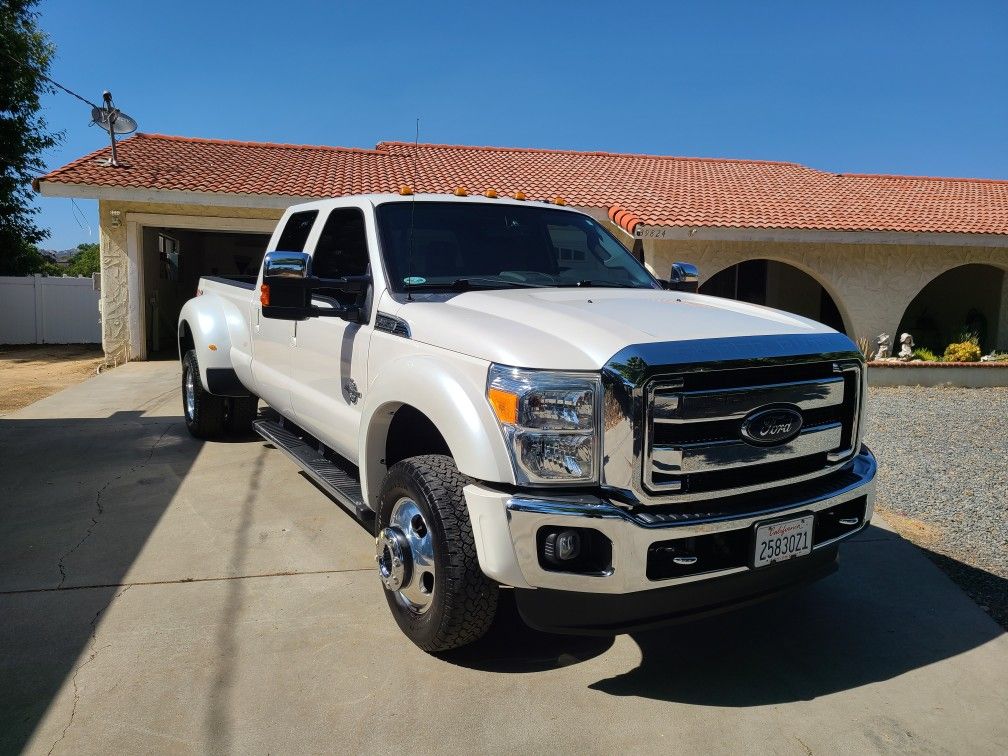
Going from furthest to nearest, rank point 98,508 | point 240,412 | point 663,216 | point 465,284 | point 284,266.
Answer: point 663,216 < point 240,412 < point 98,508 < point 465,284 < point 284,266

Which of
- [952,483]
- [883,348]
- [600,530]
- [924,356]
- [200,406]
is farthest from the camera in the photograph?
[924,356]

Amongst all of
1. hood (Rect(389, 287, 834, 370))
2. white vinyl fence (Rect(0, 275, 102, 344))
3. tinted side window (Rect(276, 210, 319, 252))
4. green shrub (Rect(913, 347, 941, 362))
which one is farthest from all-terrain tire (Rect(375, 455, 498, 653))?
white vinyl fence (Rect(0, 275, 102, 344))

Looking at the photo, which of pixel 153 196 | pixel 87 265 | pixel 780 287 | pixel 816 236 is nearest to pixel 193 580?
pixel 153 196

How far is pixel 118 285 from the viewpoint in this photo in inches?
559

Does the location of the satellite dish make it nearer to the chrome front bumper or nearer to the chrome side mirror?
the chrome side mirror

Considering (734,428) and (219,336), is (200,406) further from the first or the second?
(734,428)

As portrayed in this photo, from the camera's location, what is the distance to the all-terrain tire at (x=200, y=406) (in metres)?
7.14

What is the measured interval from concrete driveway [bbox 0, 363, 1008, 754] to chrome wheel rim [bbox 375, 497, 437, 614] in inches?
11.3

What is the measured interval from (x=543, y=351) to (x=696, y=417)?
60 centimetres

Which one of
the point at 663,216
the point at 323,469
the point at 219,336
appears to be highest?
the point at 663,216

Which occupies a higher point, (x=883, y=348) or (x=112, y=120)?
(x=112, y=120)

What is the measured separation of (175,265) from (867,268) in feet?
51.0

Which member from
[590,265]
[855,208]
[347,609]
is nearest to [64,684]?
[347,609]

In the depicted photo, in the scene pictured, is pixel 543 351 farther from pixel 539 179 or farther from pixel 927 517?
pixel 539 179
